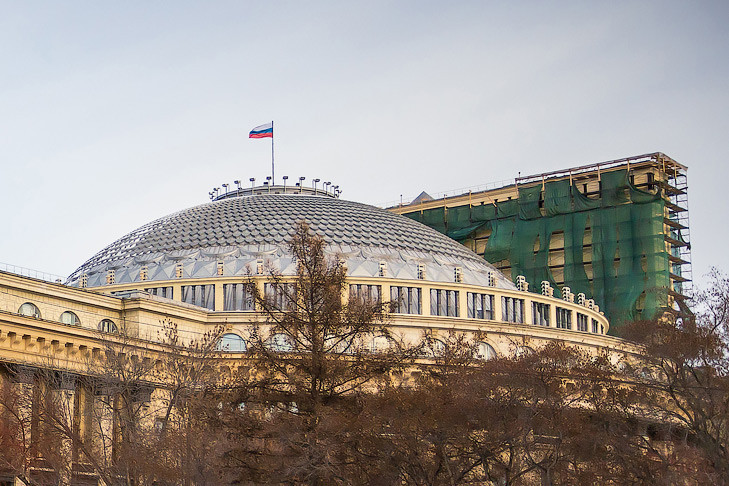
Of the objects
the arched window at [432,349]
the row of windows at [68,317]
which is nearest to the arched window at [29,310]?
the row of windows at [68,317]

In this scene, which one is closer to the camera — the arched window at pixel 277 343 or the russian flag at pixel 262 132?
the arched window at pixel 277 343

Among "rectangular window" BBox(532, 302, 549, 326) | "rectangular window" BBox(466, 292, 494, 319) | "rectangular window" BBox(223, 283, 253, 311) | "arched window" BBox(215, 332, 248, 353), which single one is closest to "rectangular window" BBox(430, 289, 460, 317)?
"rectangular window" BBox(466, 292, 494, 319)

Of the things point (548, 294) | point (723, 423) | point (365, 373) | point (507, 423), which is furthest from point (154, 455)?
point (548, 294)

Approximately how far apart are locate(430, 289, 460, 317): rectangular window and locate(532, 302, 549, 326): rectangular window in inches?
237

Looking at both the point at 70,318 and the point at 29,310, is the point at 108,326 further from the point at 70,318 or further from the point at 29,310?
the point at 29,310

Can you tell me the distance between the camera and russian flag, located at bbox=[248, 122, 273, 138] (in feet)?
330

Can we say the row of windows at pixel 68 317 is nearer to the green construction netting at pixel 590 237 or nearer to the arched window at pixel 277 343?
the arched window at pixel 277 343

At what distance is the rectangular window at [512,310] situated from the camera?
8400 cm

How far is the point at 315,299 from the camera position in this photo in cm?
4544

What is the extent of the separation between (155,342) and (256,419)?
24213mm

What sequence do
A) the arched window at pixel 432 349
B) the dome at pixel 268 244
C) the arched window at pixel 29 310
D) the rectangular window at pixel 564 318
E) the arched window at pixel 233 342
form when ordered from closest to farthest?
the arched window at pixel 432 349, the arched window at pixel 29 310, the arched window at pixel 233 342, the dome at pixel 268 244, the rectangular window at pixel 564 318

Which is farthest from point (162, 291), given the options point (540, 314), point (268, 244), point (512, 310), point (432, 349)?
point (432, 349)

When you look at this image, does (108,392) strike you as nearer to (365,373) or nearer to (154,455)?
(154,455)

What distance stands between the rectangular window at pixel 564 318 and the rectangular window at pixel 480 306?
606cm
